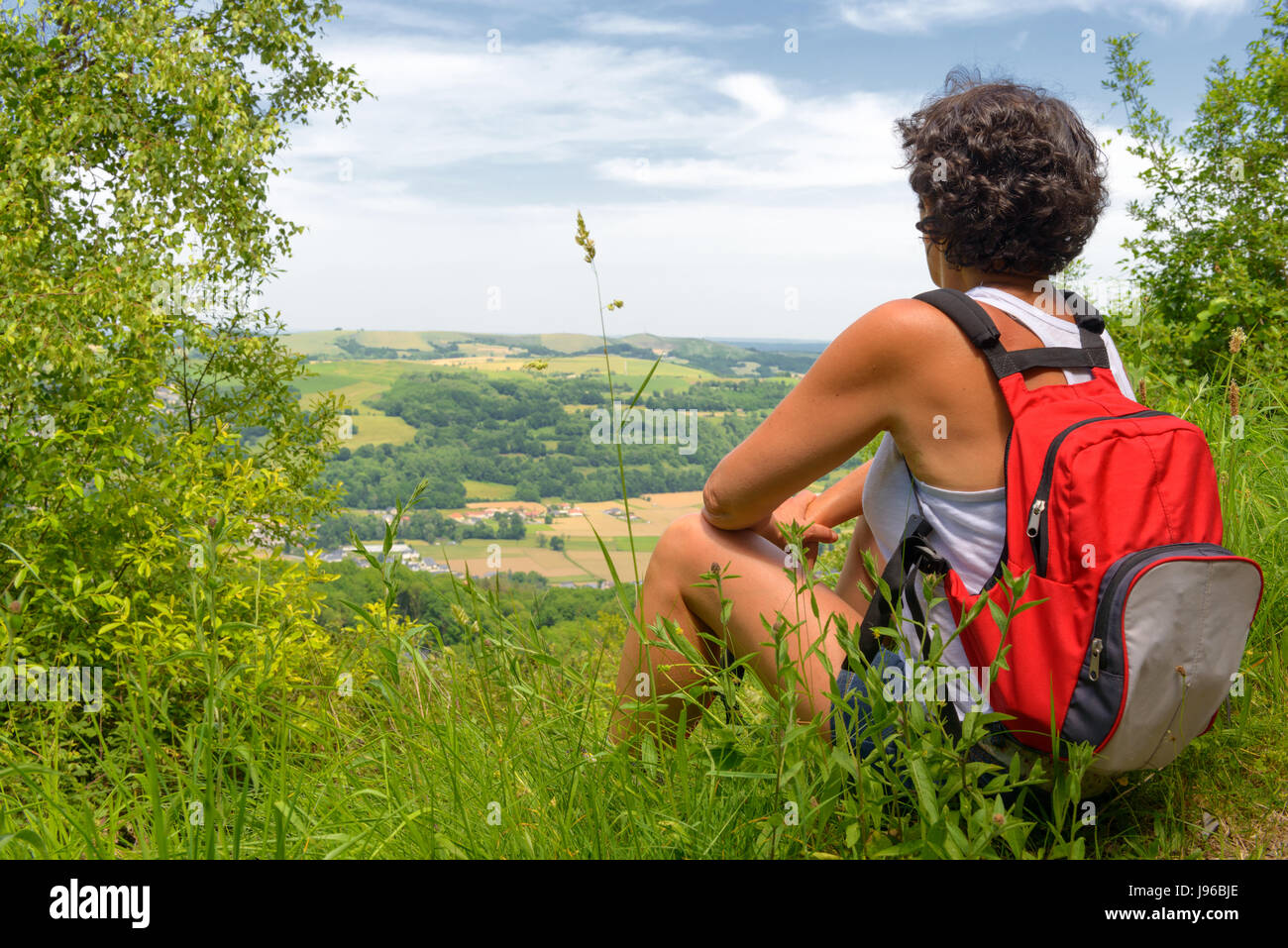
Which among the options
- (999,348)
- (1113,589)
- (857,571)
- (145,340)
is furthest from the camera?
(145,340)

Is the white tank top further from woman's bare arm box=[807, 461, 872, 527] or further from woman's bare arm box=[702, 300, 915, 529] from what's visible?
woman's bare arm box=[807, 461, 872, 527]

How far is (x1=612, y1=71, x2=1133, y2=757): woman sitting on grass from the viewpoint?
1.37m

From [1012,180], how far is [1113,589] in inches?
30.5

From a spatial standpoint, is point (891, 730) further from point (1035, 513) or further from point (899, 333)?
point (899, 333)

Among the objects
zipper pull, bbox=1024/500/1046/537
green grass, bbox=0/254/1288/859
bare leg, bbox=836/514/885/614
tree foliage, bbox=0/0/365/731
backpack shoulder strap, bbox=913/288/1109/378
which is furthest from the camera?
tree foliage, bbox=0/0/365/731

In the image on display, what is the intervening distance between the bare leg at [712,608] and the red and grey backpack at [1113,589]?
0.25m

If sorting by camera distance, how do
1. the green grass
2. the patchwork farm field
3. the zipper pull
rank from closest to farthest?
the green grass → the zipper pull → the patchwork farm field

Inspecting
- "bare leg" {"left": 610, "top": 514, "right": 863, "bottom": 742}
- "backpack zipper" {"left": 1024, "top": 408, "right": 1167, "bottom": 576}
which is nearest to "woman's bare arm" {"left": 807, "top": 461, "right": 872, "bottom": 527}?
"bare leg" {"left": 610, "top": 514, "right": 863, "bottom": 742}

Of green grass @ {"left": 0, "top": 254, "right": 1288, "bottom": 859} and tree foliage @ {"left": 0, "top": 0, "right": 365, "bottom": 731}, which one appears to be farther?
tree foliage @ {"left": 0, "top": 0, "right": 365, "bottom": 731}

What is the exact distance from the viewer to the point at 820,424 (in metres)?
1.48

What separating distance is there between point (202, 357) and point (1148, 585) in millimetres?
6540

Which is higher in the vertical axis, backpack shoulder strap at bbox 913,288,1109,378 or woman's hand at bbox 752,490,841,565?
backpack shoulder strap at bbox 913,288,1109,378

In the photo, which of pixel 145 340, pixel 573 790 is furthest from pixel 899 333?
pixel 145 340

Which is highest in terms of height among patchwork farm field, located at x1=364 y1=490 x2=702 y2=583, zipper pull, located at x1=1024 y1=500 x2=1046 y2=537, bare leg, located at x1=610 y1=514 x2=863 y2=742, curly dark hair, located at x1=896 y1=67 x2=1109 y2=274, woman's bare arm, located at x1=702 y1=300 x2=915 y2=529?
curly dark hair, located at x1=896 y1=67 x2=1109 y2=274
